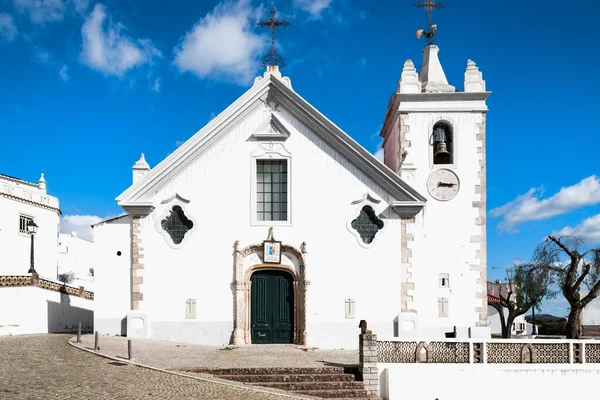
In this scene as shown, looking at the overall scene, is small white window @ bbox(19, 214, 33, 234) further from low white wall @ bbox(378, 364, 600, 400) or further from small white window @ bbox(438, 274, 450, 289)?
low white wall @ bbox(378, 364, 600, 400)

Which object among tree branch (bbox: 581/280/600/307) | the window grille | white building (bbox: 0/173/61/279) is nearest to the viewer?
the window grille

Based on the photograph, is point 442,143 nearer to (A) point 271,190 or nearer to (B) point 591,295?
(A) point 271,190

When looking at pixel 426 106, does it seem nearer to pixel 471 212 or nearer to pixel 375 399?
pixel 471 212

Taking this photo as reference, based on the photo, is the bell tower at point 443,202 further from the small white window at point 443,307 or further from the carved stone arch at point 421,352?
the carved stone arch at point 421,352

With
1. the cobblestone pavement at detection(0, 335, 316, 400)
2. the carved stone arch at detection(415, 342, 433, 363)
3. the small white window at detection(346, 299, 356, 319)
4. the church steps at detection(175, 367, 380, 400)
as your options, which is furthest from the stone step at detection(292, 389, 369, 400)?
the small white window at detection(346, 299, 356, 319)

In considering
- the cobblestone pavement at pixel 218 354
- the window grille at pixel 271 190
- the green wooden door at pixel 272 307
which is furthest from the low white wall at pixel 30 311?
the window grille at pixel 271 190

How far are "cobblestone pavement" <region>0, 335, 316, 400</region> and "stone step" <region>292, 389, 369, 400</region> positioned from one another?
→ 967 millimetres

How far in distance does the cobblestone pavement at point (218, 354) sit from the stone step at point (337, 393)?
1.19 metres

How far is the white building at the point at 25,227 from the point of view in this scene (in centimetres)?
3822

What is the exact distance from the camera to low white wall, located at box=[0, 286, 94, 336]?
2439 centimetres

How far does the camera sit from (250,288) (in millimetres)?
20812

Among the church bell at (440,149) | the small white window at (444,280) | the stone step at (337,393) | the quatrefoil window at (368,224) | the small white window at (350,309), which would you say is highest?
the church bell at (440,149)

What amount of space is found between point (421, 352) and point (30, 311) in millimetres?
15489

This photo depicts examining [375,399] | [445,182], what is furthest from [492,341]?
[445,182]
